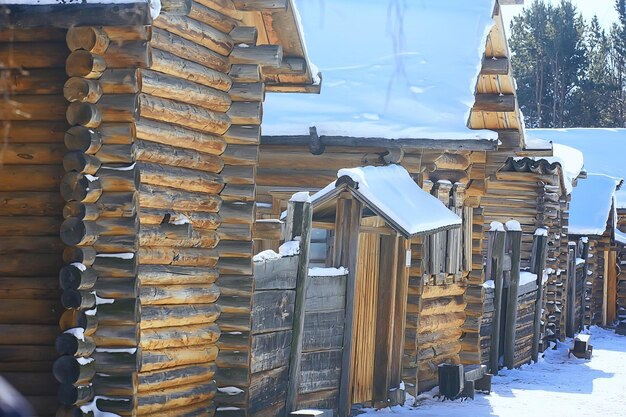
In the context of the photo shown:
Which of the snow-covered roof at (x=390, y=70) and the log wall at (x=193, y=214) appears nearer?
the log wall at (x=193, y=214)

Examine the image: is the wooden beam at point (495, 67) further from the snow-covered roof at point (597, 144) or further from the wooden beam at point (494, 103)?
the snow-covered roof at point (597, 144)

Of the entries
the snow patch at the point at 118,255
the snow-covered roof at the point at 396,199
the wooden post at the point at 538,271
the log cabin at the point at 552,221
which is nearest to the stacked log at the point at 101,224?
the snow patch at the point at 118,255

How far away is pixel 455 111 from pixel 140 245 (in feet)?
26.8

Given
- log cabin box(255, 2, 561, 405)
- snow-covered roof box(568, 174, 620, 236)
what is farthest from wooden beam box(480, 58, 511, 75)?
snow-covered roof box(568, 174, 620, 236)

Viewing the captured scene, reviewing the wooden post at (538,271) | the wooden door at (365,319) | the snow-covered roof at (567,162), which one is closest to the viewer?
the wooden door at (365,319)

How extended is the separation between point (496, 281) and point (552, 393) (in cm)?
277

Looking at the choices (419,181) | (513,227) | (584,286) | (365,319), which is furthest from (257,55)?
(584,286)

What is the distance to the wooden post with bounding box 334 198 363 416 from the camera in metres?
11.9

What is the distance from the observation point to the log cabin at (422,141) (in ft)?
48.7

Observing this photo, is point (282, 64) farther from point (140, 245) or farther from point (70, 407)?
point (70, 407)

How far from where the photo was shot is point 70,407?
7656mm

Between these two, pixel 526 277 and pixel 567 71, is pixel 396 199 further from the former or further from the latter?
pixel 567 71

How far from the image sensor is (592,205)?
31.6m

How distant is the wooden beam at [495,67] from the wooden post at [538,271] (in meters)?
5.54
